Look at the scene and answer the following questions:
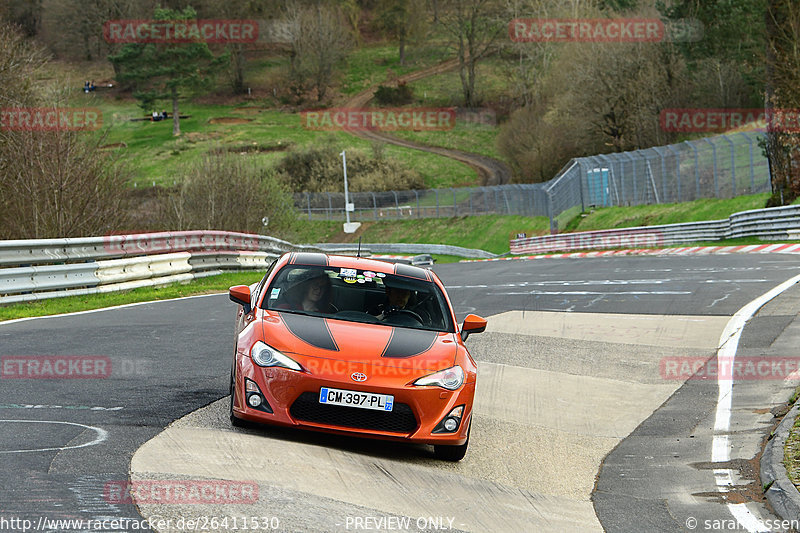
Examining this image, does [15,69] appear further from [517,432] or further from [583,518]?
[583,518]

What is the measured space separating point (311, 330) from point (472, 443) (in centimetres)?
183

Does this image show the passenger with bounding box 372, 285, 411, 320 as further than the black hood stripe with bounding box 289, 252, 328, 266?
No

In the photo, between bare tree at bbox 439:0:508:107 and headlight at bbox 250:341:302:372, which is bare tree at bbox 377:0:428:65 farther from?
headlight at bbox 250:341:302:372

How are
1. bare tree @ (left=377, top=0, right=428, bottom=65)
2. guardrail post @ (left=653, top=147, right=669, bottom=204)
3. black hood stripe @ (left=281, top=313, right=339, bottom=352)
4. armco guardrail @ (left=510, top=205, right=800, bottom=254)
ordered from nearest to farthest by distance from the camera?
black hood stripe @ (left=281, top=313, right=339, bottom=352), armco guardrail @ (left=510, top=205, right=800, bottom=254), guardrail post @ (left=653, top=147, right=669, bottom=204), bare tree @ (left=377, top=0, right=428, bottom=65)

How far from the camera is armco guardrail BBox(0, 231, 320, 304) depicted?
1587 cm

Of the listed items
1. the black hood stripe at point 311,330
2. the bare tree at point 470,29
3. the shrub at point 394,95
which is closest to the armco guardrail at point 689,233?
the black hood stripe at point 311,330

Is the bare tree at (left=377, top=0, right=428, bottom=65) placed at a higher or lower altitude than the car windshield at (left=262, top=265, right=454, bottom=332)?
higher

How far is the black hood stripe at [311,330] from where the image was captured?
7.50 m

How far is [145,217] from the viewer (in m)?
35.9

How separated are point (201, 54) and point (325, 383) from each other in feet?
353

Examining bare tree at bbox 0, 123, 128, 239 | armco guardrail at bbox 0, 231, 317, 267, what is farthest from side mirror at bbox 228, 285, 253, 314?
bare tree at bbox 0, 123, 128, 239

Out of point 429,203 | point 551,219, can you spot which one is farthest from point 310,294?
point 429,203

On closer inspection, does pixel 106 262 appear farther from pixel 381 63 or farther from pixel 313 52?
pixel 381 63

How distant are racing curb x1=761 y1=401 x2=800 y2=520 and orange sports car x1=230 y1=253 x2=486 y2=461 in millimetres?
2215
